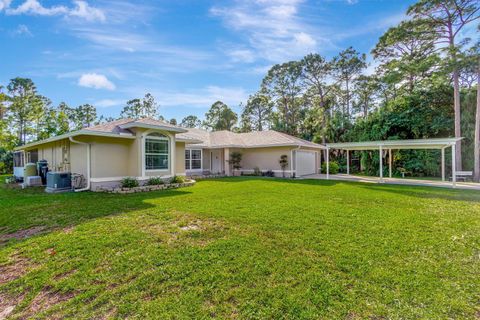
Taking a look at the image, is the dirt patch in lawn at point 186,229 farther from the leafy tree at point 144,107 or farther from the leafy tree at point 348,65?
the leafy tree at point 144,107

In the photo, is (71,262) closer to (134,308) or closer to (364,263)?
(134,308)

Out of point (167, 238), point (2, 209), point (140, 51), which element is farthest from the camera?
point (140, 51)

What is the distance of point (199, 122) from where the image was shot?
4922 centimetres

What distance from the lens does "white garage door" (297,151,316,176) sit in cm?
1794

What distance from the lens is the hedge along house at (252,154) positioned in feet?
56.9

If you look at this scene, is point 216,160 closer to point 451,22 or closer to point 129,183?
point 129,183

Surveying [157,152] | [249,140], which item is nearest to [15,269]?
[157,152]

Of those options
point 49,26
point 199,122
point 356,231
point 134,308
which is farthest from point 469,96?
point 199,122

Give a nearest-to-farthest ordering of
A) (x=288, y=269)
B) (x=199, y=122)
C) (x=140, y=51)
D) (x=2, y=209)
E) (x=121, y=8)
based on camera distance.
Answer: (x=288, y=269) → (x=2, y=209) → (x=121, y=8) → (x=140, y=51) → (x=199, y=122)

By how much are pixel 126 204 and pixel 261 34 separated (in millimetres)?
10104

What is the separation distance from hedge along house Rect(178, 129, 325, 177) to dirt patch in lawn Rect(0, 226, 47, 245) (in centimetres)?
1216

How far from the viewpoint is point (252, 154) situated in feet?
63.3

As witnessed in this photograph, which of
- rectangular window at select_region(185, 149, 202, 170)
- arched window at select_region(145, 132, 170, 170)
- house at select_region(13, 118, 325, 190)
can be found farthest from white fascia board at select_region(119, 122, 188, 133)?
rectangular window at select_region(185, 149, 202, 170)

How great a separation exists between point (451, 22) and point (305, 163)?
1358cm
